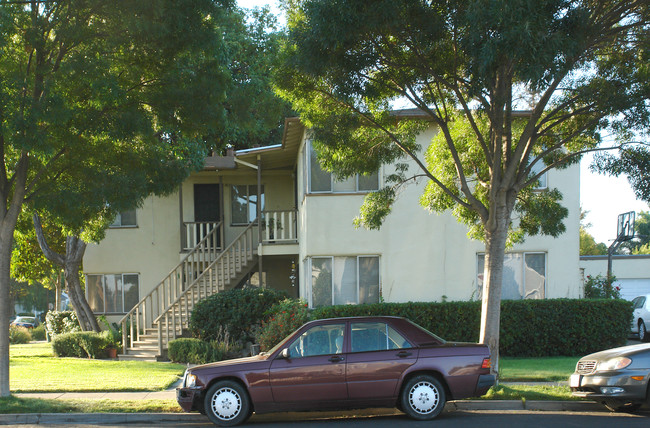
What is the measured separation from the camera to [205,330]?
1892 cm

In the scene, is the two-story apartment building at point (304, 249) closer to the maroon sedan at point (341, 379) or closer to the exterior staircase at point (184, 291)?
the exterior staircase at point (184, 291)

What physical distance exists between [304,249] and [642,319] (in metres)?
11.8

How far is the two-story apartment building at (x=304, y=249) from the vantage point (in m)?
17.7

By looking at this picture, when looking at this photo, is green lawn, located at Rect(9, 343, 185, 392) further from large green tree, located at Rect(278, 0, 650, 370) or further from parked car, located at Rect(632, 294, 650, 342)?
parked car, located at Rect(632, 294, 650, 342)

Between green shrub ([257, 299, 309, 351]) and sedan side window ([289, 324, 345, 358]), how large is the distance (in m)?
6.85

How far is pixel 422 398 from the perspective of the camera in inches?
372

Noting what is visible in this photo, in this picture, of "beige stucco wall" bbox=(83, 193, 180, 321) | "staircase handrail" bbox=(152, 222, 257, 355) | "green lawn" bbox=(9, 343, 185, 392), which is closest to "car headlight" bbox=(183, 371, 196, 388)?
"green lawn" bbox=(9, 343, 185, 392)

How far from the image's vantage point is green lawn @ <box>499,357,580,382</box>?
12607 millimetres

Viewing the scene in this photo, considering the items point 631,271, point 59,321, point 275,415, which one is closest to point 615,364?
point 275,415

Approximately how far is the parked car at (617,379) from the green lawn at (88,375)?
749cm

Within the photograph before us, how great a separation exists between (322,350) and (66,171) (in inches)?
234

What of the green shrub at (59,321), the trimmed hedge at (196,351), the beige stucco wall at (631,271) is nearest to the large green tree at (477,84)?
the trimmed hedge at (196,351)

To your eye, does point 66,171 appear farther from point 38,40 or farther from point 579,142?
point 579,142

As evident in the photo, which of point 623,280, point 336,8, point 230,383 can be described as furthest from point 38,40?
point 623,280
